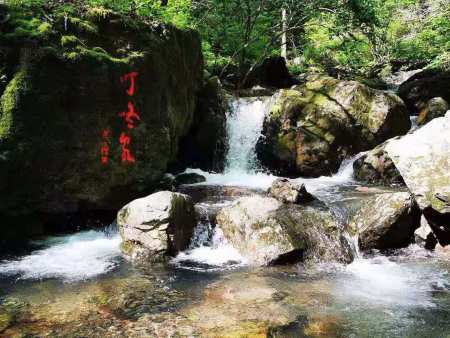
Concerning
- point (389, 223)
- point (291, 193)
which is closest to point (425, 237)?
point (389, 223)

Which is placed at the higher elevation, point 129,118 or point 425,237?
point 129,118

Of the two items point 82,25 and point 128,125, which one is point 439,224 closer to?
point 128,125

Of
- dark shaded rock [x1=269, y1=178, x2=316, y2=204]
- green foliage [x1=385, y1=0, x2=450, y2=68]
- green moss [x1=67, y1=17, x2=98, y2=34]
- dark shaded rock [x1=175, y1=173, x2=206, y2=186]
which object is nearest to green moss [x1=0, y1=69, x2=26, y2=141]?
green moss [x1=67, y1=17, x2=98, y2=34]

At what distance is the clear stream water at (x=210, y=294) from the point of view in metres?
5.18

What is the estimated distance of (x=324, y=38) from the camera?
25.6 m

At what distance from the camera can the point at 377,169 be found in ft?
40.7

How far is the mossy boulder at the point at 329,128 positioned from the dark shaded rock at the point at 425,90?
322cm

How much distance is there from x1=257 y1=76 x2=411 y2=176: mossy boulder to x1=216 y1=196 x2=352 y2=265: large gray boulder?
187 inches

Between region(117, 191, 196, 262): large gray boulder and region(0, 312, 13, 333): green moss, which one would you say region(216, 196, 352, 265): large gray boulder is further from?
region(0, 312, 13, 333): green moss

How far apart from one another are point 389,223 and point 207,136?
7.42 meters

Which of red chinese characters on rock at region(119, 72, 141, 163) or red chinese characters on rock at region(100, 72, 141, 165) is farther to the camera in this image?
red chinese characters on rock at region(119, 72, 141, 163)

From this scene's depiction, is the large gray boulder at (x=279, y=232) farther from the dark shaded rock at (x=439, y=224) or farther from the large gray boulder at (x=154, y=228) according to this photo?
the dark shaded rock at (x=439, y=224)

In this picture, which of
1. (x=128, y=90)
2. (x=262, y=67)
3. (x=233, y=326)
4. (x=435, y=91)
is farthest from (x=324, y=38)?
(x=233, y=326)

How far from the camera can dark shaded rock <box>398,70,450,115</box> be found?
16703 mm
